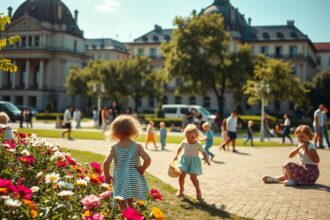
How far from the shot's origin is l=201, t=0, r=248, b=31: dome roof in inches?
3123

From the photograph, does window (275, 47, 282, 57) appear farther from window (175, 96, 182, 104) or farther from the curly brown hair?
the curly brown hair

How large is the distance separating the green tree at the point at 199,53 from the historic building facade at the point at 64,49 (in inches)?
1385

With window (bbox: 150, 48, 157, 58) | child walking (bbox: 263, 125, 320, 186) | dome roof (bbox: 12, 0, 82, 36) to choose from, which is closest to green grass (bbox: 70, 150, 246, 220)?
child walking (bbox: 263, 125, 320, 186)

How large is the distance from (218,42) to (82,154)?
29479 mm

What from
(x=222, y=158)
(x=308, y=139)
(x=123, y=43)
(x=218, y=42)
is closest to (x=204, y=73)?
(x=218, y=42)

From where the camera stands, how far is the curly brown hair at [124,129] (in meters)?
6.04

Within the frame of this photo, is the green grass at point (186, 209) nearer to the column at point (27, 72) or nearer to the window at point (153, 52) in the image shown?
the window at point (153, 52)

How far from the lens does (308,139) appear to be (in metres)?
→ 10.7

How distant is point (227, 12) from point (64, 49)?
31605mm

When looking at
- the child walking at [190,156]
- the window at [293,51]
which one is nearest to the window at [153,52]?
the window at [293,51]

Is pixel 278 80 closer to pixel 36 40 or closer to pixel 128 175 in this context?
pixel 128 175

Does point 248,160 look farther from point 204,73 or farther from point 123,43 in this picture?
point 123,43

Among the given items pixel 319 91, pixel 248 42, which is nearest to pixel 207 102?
pixel 248 42

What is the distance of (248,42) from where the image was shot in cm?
8375
